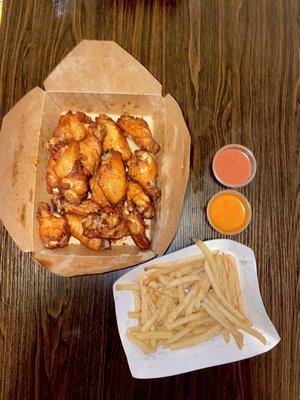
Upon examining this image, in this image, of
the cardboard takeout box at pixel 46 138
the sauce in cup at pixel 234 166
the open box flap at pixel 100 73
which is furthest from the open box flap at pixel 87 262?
the open box flap at pixel 100 73

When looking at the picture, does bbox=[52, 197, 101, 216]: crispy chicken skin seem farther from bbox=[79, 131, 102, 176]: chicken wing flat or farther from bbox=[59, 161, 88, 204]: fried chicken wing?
bbox=[79, 131, 102, 176]: chicken wing flat

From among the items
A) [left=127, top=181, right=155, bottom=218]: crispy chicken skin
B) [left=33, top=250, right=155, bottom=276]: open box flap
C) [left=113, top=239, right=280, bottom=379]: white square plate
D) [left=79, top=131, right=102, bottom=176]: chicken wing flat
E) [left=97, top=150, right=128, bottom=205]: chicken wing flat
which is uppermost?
[left=79, top=131, right=102, bottom=176]: chicken wing flat

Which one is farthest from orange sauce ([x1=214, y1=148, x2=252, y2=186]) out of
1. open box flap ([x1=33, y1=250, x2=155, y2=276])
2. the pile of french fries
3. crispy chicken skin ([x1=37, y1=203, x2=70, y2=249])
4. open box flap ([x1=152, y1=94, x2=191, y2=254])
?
crispy chicken skin ([x1=37, y1=203, x2=70, y2=249])

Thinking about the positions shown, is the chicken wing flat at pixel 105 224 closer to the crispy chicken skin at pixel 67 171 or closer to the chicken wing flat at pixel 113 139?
the crispy chicken skin at pixel 67 171

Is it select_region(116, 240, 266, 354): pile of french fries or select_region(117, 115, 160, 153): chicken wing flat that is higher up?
select_region(117, 115, 160, 153): chicken wing flat

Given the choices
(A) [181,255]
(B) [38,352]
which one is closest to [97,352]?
(B) [38,352]

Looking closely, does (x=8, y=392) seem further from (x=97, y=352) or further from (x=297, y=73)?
(x=297, y=73)
